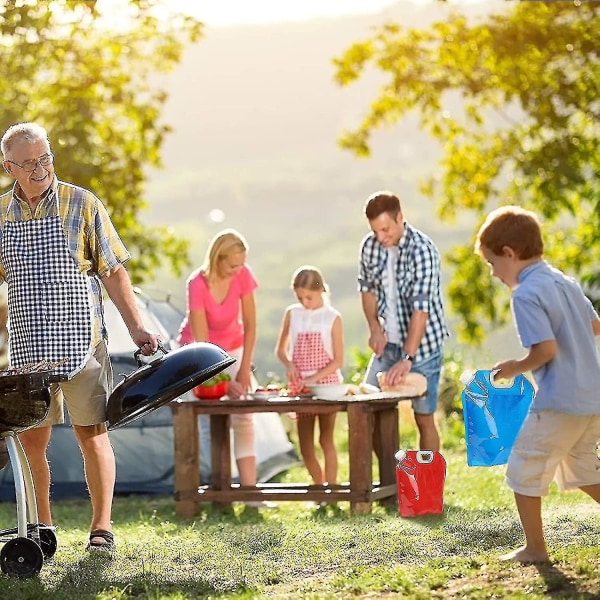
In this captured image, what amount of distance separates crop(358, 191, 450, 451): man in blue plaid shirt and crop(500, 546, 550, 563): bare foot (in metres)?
2.35

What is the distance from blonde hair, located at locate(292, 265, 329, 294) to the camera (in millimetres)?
7703

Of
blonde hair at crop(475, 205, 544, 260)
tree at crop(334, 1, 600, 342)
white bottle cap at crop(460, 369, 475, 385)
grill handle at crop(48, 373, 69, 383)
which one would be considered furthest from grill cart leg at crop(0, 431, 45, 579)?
tree at crop(334, 1, 600, 342)

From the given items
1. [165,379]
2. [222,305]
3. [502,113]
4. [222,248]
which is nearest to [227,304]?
[222,305]

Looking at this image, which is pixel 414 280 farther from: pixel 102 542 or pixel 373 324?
pixel 102 542

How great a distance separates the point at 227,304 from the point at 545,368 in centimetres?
335

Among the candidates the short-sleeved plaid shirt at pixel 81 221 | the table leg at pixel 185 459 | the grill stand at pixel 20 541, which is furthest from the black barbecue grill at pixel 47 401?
the table leg at pixel 185 459

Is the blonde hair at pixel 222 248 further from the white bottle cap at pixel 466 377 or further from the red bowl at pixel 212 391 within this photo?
the white bottle cap at pixel 466 377

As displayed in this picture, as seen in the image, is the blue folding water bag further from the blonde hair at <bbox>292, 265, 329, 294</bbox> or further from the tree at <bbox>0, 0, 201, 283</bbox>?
the tree at <bbox>0, 0, 201, 283</bbox>

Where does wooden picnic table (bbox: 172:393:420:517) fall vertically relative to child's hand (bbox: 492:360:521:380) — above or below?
below

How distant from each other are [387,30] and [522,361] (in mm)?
9731

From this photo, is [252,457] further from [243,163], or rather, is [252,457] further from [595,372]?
[243,163]

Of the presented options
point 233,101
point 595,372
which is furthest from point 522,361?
point 233,101

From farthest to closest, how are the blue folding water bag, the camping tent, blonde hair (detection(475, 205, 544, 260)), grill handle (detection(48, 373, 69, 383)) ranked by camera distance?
the camping tent
the blue folding water bag
grill handle (detection(48, 373, 69, 383))
blonde hair (detection(475, 205, 544, 260))

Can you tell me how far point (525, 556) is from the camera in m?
4.50
